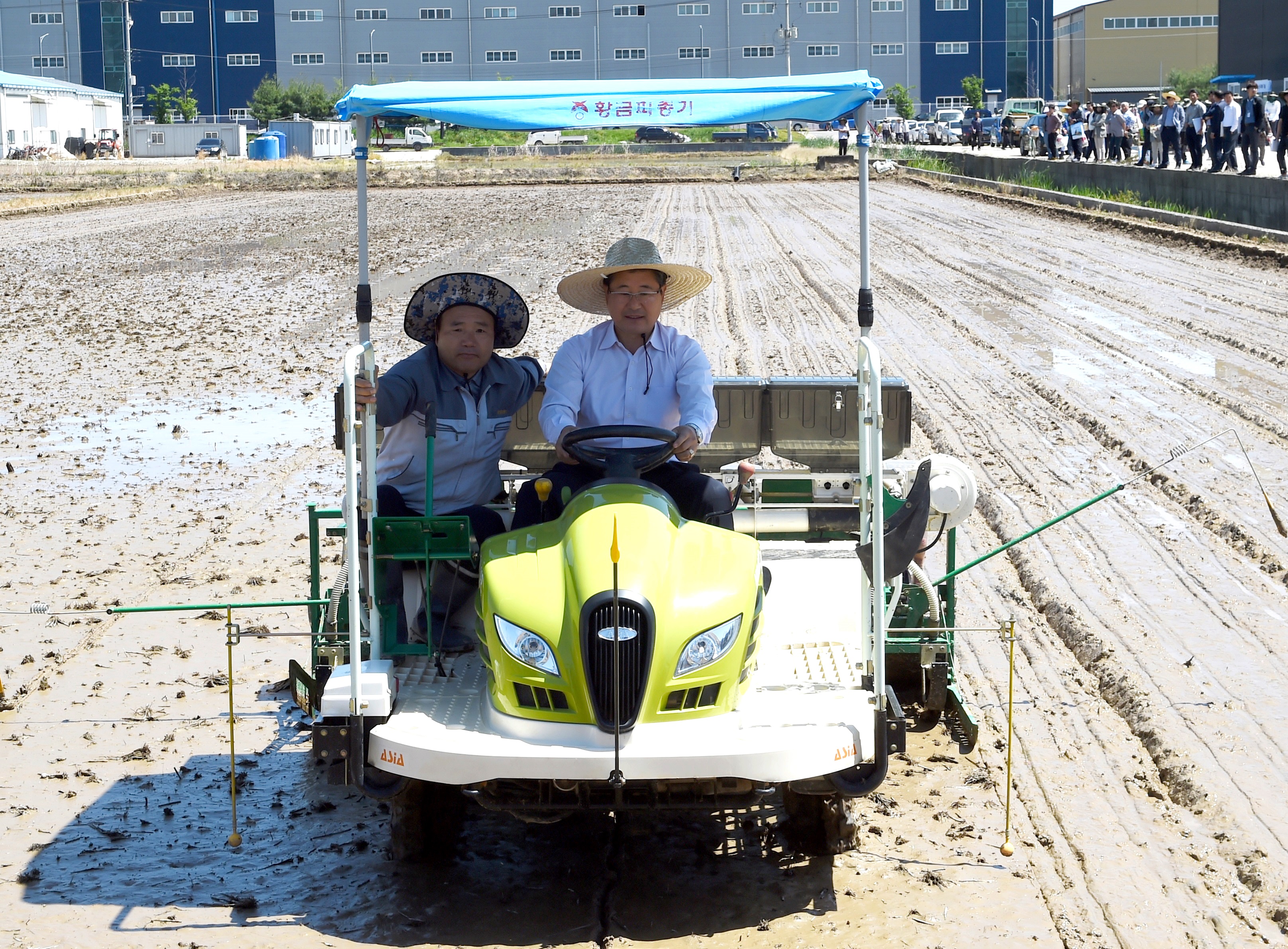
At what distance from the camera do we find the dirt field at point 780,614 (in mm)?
4609

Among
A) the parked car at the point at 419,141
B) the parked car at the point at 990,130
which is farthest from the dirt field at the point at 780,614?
the parked car at the point at 419,141

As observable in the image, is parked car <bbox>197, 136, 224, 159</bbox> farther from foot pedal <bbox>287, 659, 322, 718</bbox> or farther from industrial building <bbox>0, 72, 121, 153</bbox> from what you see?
foot pedal <bbox>287, 659, 322, 718</bbox>

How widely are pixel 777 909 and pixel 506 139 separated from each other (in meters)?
72.5

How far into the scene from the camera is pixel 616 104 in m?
5.00

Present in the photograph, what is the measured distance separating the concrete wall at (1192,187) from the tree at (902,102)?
2131 inches

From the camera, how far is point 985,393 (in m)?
13.1

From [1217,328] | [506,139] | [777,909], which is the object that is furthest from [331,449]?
[506,139]

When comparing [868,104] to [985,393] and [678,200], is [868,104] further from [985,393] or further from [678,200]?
[678,200]

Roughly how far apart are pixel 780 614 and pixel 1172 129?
28740 mm

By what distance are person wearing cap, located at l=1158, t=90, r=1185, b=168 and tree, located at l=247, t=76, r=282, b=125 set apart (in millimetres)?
72067

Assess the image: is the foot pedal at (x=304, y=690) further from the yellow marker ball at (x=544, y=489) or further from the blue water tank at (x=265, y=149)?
the blue water tank at (x=265, y=149)

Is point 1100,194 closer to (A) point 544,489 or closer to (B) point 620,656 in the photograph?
(A) point 544,489

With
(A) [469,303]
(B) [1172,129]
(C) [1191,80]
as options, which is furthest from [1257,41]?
(A) [469,303]

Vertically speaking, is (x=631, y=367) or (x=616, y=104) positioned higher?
(x=616, y=104)
